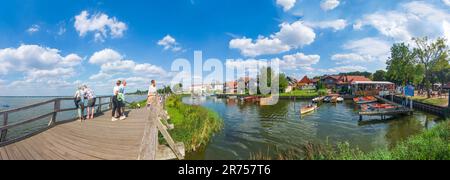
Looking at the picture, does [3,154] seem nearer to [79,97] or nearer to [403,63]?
[79,97]

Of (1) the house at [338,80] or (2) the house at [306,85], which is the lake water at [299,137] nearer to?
(1) the house at [338,80]

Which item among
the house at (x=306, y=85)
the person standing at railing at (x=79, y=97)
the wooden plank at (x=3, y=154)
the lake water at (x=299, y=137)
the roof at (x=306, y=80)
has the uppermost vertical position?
the roof at (x=306, y=80)

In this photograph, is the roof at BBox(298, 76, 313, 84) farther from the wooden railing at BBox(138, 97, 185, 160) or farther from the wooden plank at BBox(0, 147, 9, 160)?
the wooden plank at BBox(0, 147, 9, 160)

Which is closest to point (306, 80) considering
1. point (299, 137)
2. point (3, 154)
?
point (299, 137)

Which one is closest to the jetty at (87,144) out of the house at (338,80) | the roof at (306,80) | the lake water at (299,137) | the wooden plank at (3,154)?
the wooden plank at (3,154)

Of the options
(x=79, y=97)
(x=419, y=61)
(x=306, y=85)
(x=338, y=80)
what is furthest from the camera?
(x=306, y=85)

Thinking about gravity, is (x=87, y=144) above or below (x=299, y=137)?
above

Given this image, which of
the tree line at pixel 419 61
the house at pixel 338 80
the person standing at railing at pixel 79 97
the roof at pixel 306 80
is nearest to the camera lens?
the person standing at railing at pixel 79 97

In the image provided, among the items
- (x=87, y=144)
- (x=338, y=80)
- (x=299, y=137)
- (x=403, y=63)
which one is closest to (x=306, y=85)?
(x=338, y=80)

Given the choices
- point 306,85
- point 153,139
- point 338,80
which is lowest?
point 153,139

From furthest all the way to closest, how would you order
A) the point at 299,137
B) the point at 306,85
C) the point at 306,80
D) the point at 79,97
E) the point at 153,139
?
the point at 306,80 < the point at 306,85 < the point at 299,137 < the point at 79,97 < the point at 153,139

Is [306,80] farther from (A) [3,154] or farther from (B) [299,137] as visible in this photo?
(A) [3,154]

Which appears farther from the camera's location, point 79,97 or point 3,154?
point 79,97
